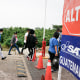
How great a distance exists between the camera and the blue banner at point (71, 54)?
3.08 meters

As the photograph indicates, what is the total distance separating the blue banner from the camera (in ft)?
10.1

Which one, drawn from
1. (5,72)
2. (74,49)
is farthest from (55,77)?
(74,49)

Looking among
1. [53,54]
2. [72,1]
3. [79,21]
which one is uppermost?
[72,1]

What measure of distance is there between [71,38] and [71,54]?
1.03 ft

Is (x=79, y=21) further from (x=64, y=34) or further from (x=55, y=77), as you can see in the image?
(x=55, y=77)

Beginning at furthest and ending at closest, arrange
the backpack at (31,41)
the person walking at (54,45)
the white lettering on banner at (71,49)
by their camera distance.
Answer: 1. the backpack at (31,41)
2. the person walking at (54,45)
3. the white lettering on banner at (71,49)

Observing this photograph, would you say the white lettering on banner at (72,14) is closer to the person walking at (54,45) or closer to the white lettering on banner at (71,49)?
the white lettering on banner at (71,49)

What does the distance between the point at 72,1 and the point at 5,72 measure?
442cm

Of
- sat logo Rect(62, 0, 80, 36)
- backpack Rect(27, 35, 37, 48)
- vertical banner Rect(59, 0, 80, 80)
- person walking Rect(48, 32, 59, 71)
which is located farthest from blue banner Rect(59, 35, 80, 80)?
backpack Rect(27, 35, 37, 48)

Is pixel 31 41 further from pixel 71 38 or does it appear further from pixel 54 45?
pixel 71 38

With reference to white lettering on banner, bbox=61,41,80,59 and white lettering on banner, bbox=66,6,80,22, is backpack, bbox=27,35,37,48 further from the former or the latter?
white lettering on banner, bbox=66,6,80,22

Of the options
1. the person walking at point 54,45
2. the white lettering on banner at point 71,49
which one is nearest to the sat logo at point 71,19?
the white lettering on banner at point 71,49

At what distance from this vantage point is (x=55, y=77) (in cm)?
632

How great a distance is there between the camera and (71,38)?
133 inches
